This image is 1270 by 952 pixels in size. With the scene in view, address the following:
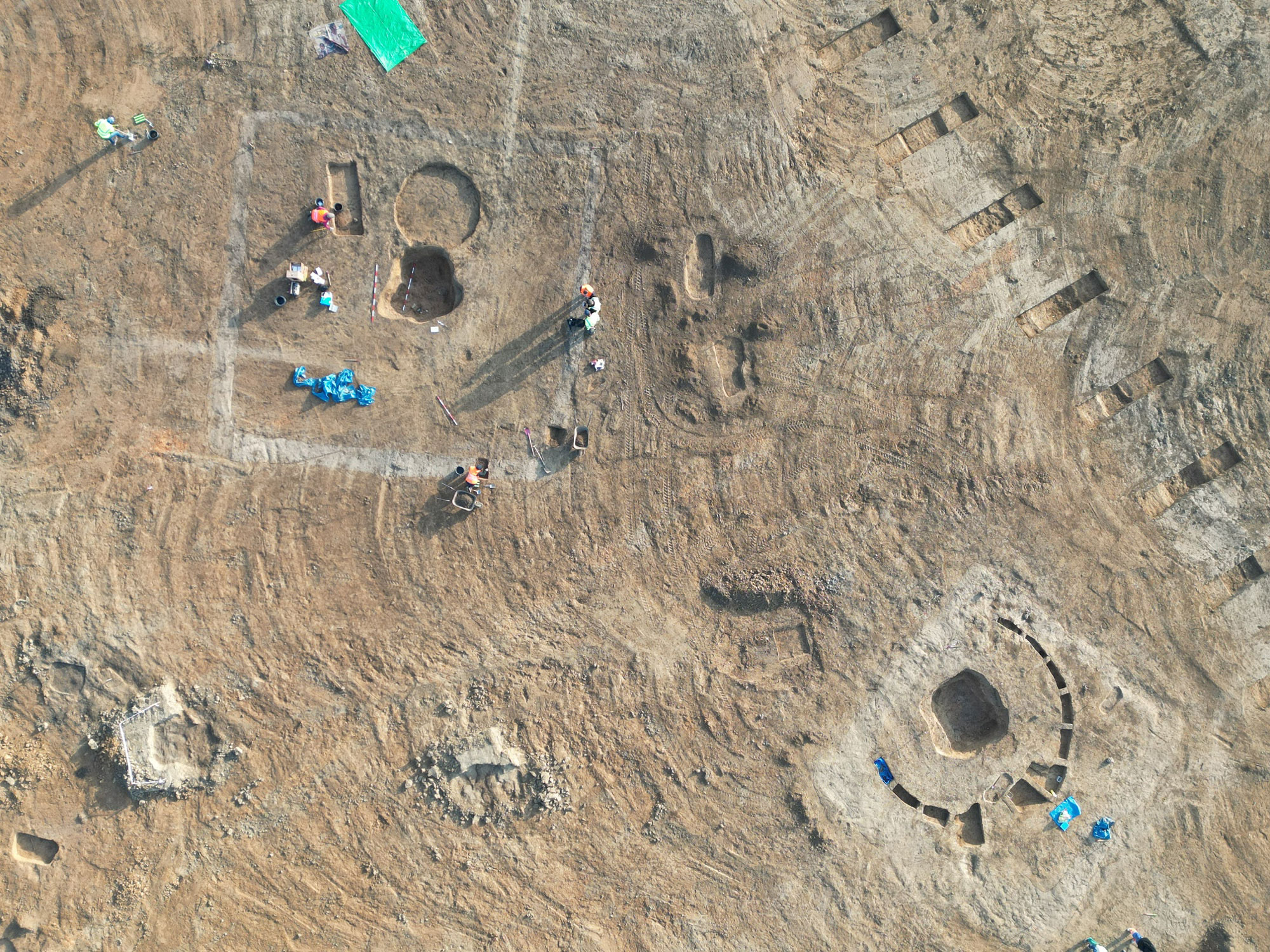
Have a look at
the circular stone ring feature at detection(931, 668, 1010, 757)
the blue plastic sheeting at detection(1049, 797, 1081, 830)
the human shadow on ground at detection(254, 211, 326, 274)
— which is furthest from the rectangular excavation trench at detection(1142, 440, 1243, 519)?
the human shadow on ground at detection(254, 211, 326, 274)

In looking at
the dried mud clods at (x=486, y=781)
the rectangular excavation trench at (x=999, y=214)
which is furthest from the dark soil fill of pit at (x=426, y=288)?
the rectangular excavation trench at (x=999, y=214)

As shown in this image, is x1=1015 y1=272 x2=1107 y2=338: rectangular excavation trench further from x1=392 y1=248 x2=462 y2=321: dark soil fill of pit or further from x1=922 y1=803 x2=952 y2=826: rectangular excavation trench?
x1=392 y1=248 x2=462 y2=321: dark soil fill of pit

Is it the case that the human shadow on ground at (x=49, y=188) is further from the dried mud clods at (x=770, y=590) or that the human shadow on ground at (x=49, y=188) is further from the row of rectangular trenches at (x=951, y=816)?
the row of rectangular trenches at (x=951, y=816)

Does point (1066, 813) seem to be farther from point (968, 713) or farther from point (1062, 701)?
point (968, 713)

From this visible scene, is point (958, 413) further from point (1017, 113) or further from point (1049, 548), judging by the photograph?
point (1017, 113)

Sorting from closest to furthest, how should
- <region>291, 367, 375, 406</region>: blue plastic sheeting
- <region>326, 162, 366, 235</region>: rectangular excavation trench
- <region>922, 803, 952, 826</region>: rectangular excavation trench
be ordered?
<region>291, 367, 375, 406</region>: blue plastic sheeting
<region>326, 162, 366, 235</region>: rectangular excavation trench
<region>922, 803, 952, 826</region>: rectangular excavation trench

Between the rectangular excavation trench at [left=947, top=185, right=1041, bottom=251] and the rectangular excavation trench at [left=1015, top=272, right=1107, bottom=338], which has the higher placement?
the rectangular excavation trench at [left=947, top=185, right=1041, bottom=251]
